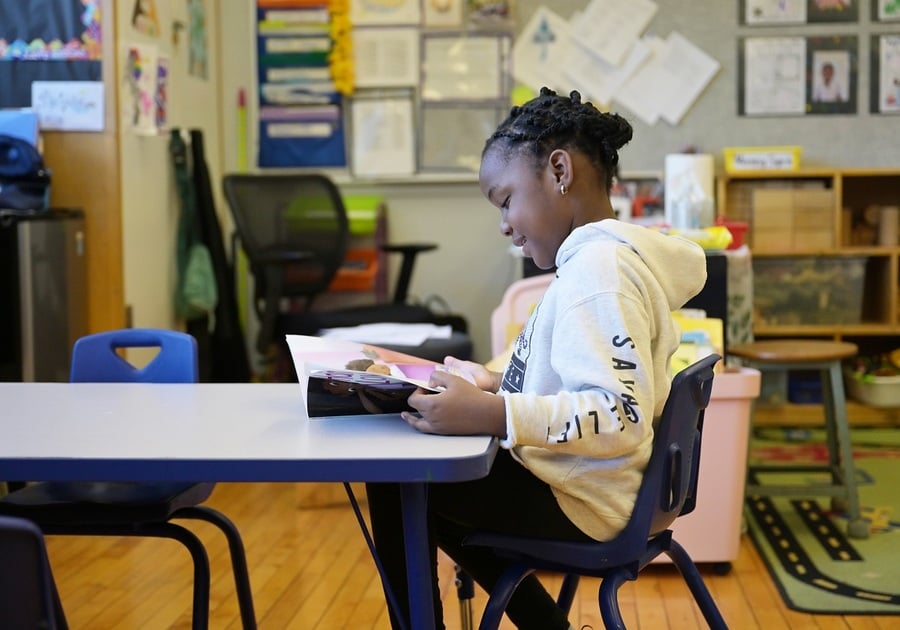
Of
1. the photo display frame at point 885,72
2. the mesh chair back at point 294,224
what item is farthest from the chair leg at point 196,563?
the photo display frame at point 885,72

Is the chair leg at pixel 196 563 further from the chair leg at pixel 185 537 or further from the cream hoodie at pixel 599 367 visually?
the cream hoodie at pixel 599 367

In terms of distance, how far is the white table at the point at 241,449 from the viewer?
117 cm

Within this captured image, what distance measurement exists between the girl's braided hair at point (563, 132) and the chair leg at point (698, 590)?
0.52 m

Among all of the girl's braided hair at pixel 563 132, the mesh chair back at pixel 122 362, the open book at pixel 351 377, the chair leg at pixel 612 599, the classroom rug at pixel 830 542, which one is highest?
the girl's braided hair at pixel 563 132

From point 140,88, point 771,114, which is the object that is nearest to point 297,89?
point 140,88

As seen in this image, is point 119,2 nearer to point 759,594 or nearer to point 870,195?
point 759,594

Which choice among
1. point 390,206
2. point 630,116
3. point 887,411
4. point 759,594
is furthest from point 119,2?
point 887,411

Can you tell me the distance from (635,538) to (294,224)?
3.04m

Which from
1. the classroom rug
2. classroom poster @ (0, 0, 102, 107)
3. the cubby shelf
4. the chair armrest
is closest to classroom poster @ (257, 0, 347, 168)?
the chair armrest

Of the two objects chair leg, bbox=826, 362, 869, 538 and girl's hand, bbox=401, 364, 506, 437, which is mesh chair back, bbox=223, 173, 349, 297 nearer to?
chair leg, bbox=826, 362, 869, 538

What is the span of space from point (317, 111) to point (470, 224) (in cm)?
79

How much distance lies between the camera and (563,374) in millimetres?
1333

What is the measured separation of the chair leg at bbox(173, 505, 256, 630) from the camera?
1.85 m

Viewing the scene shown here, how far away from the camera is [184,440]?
1306 mm
